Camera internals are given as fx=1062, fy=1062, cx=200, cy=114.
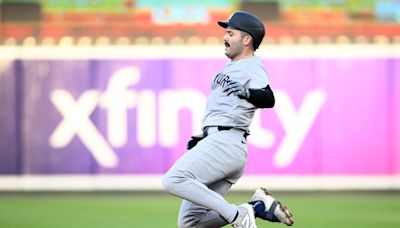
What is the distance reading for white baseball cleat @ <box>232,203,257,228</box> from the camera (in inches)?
235

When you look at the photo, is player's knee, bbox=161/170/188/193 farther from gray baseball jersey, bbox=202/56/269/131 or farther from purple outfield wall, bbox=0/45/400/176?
purple outfield wall, bbox=0/45/400/176

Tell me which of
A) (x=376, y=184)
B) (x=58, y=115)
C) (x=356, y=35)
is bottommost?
(x=376, y=184)

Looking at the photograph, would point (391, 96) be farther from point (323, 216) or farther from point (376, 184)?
point (323, 216)

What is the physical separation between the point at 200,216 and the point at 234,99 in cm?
75

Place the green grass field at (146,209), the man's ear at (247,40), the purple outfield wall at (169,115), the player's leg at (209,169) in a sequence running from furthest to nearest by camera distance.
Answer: the purple outfield wall at (169,115) → the green grass field at (146,209) → the man's ear at (247,40) → the player's leg at (209,169)

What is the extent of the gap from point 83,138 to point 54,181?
654 millimetres

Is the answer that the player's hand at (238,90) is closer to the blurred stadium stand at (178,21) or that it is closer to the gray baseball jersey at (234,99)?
the gray baseball jersey at (234,99)

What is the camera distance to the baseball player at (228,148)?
19.5 ft

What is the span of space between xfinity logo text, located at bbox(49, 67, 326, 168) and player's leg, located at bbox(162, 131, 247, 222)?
741 cm

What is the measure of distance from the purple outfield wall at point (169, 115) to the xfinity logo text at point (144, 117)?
0.04 feet

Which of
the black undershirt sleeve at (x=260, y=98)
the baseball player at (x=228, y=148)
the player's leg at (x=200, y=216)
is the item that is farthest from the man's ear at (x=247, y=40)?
the player's leg at (x=200, y=216)

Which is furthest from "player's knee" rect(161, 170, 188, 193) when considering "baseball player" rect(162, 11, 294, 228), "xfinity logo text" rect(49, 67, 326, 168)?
"xfinity logo text" rect(49, 67, 326, 168)

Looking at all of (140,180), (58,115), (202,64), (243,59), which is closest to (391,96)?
(202,64)

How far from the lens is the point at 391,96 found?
13.7 meters
